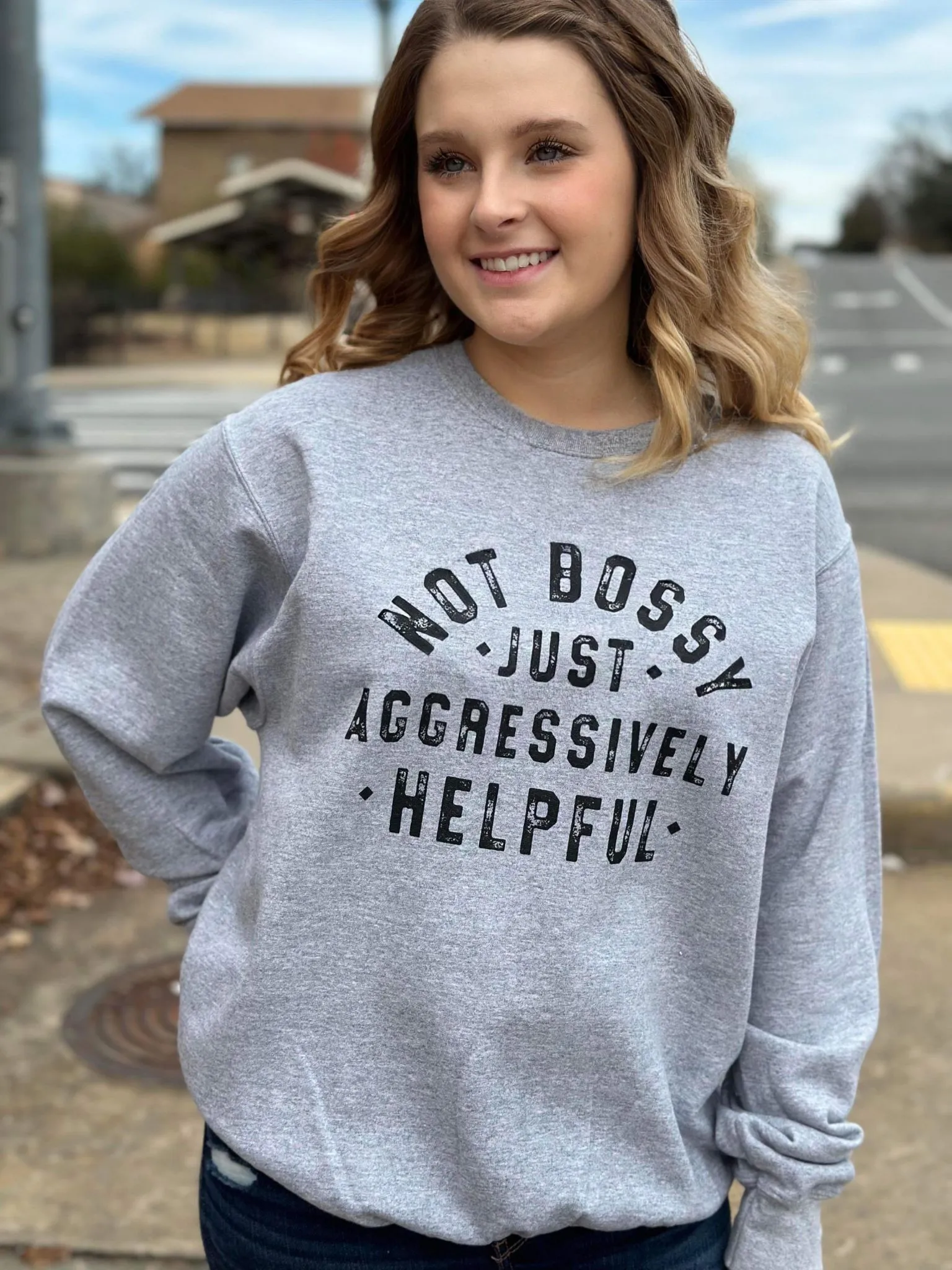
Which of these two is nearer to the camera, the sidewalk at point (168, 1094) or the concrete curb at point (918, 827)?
the sidewalk at point (168, 1094)

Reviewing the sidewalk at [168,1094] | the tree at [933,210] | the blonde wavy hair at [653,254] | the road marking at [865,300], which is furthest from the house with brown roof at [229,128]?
the blonde wavy hair at [653,254]

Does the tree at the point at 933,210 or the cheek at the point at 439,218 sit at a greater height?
the cheek at the point at 439,218

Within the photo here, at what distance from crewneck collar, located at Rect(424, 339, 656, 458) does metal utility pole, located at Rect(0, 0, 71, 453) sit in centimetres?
716

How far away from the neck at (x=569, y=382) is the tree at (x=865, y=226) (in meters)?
112

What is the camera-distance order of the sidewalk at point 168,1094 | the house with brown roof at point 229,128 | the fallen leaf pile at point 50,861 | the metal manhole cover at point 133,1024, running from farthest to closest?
the house with brown roof at point 229,128 < the fallen leaf pile at point 50,861 < the metal manhole cover at point 133,1024 < the sidewalk at point 168,1094

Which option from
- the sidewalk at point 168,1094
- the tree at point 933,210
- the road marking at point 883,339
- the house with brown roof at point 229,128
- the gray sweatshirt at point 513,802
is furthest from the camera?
the tree at point 933,210

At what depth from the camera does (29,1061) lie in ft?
11.9

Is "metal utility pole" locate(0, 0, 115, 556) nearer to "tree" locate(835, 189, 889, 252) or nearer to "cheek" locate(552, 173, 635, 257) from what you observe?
"cheek" locate(552, 173, 635, 257)

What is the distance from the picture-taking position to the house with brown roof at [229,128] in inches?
2618

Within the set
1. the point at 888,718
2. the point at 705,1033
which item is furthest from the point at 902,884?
the point at 705,1033

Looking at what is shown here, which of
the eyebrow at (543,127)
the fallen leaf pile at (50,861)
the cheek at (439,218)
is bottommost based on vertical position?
the fallen leaf pile at (50,861)

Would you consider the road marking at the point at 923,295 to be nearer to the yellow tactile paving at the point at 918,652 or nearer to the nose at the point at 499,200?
the yellow tactile paving at the point at 918,652

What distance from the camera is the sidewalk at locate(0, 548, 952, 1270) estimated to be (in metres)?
2.98

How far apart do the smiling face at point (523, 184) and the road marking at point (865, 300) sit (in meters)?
40.3
